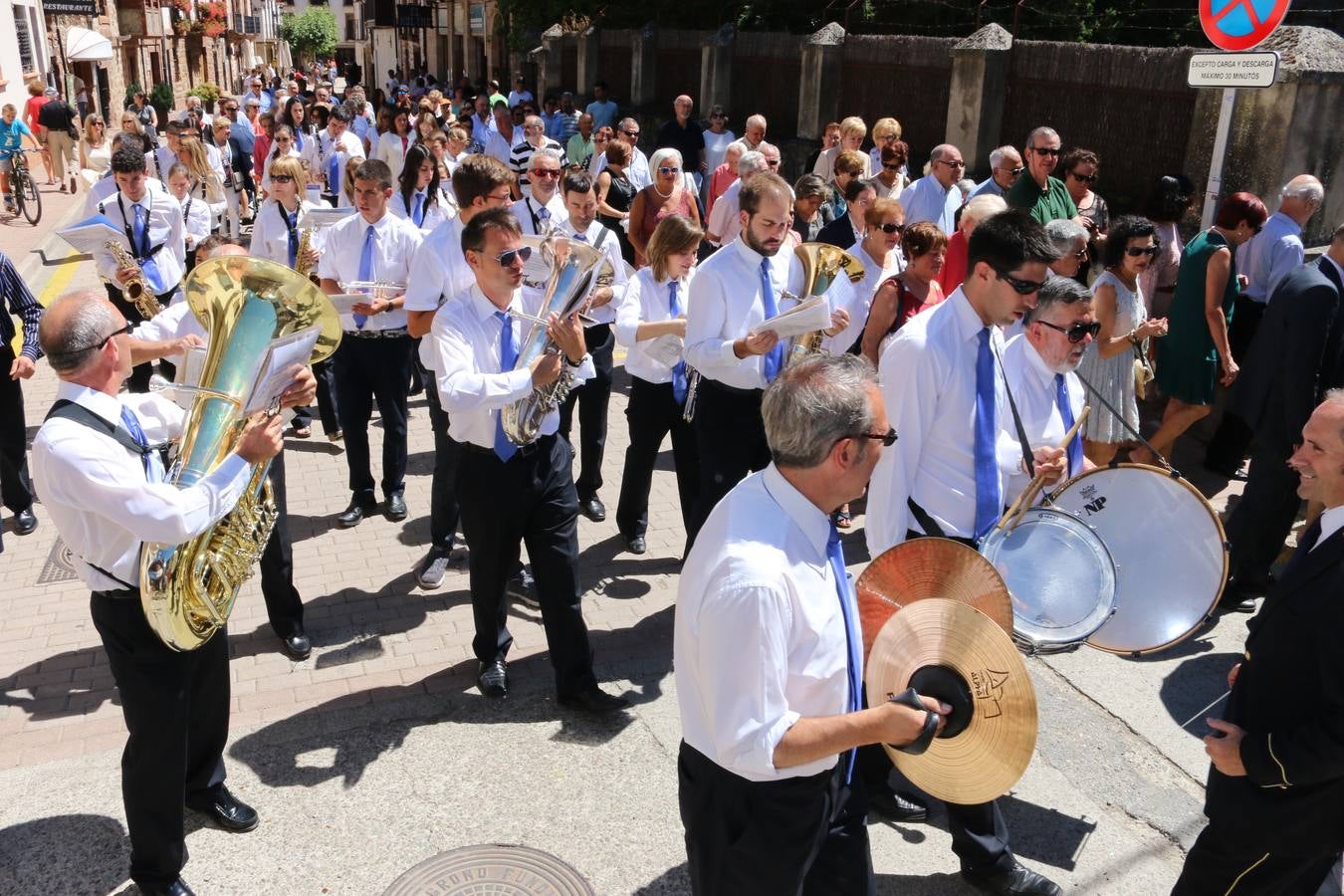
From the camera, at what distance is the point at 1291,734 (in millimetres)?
2727

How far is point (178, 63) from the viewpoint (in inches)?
1980

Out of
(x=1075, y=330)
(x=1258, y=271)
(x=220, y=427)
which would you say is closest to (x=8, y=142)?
(x=220, y=427)

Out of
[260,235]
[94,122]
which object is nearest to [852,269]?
[260,235]

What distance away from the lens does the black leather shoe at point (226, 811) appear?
12.9 feet

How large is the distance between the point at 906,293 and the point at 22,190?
55.4ft

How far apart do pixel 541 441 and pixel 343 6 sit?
124 m

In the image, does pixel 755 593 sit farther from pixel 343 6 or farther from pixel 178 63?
pixel 343 6

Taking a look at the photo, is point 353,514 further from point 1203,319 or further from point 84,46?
point 84,46

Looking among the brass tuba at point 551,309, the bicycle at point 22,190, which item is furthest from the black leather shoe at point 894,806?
the bicycle at point 22,190

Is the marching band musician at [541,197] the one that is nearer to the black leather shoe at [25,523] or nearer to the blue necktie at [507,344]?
the blue necktie at [507,344]

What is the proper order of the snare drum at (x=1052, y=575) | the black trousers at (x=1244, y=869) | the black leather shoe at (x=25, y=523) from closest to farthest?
the black trousers at (x=1244, y=869)
the snare drum at (x=1052, y=575)
the black leather shoe at (x=25, y=523)

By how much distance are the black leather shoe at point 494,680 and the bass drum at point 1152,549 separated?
2517 millimetres

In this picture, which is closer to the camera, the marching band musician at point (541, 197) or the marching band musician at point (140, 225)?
the marching band musician at point (541, 197)

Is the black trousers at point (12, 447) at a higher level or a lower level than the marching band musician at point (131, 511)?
lower
